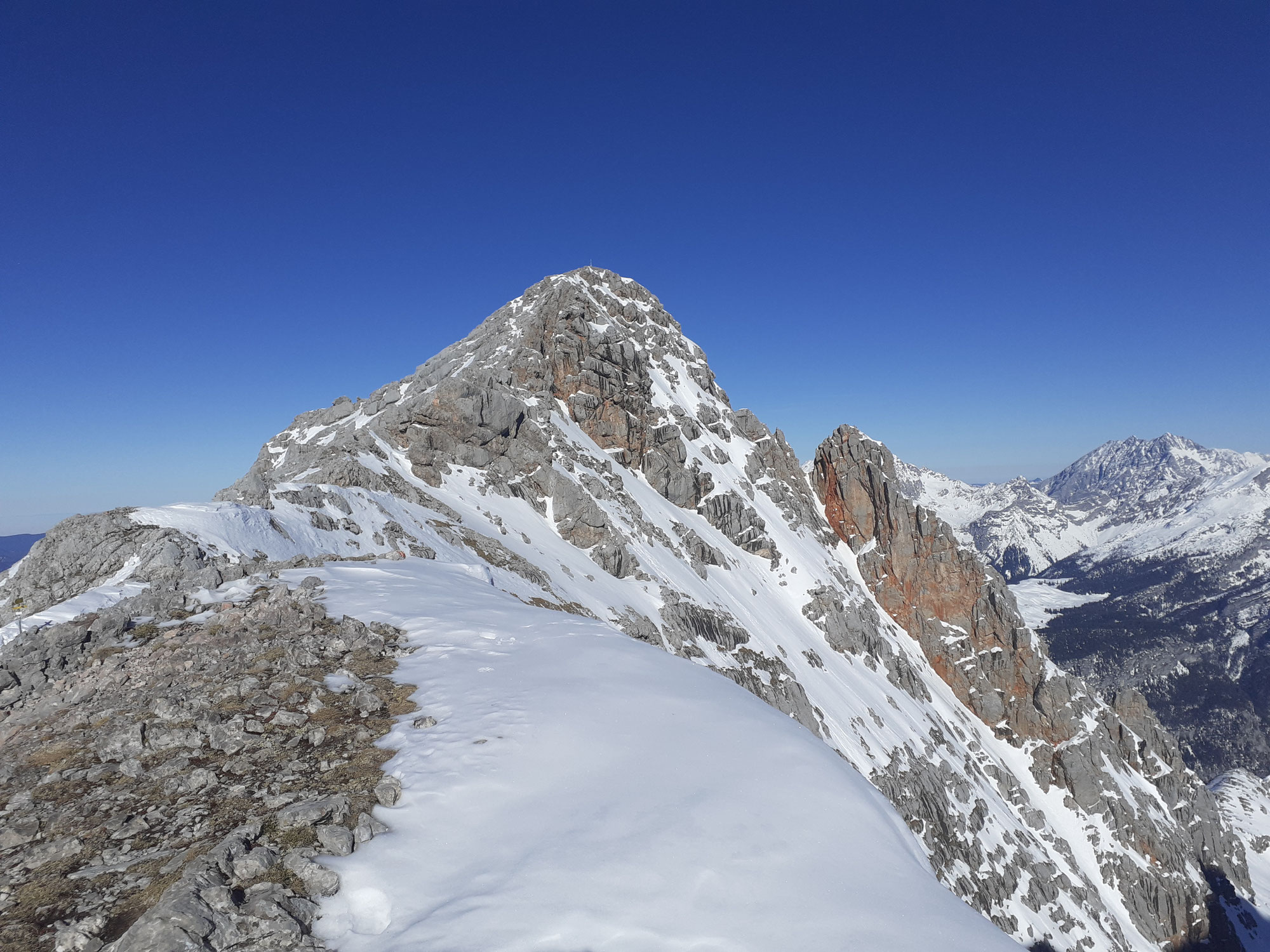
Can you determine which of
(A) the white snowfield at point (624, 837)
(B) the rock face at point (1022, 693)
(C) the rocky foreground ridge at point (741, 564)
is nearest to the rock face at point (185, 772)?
(A) the white snowfield at point (624, 837)

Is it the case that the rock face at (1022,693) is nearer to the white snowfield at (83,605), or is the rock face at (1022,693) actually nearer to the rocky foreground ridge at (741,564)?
the rocky foreground ridge at (741,564)

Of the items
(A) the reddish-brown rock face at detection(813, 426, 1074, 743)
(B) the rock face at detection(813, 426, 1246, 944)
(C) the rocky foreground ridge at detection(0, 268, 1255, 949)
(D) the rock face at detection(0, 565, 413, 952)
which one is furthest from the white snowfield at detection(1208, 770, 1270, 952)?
(D) the rock face at detection(0, 565, 413, 952)

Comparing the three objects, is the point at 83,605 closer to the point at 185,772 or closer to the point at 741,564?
the point at 185,772

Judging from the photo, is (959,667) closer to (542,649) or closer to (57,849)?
(542,649)

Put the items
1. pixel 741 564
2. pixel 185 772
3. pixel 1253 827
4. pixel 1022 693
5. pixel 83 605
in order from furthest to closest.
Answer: pixel 1253 827 < pixel 1022 693 < pixel 741 564 < pixel 83 605 < pixel 185 772

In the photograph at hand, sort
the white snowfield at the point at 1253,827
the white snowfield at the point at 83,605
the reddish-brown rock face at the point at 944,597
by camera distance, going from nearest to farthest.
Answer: the white snowfield at the point at 83,605
the white snowfield at the point at 1253,827
the reddish-brown rock face at the point at 944,597

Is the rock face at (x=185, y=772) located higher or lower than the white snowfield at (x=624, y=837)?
higher

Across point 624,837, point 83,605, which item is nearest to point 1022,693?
point 624,837
